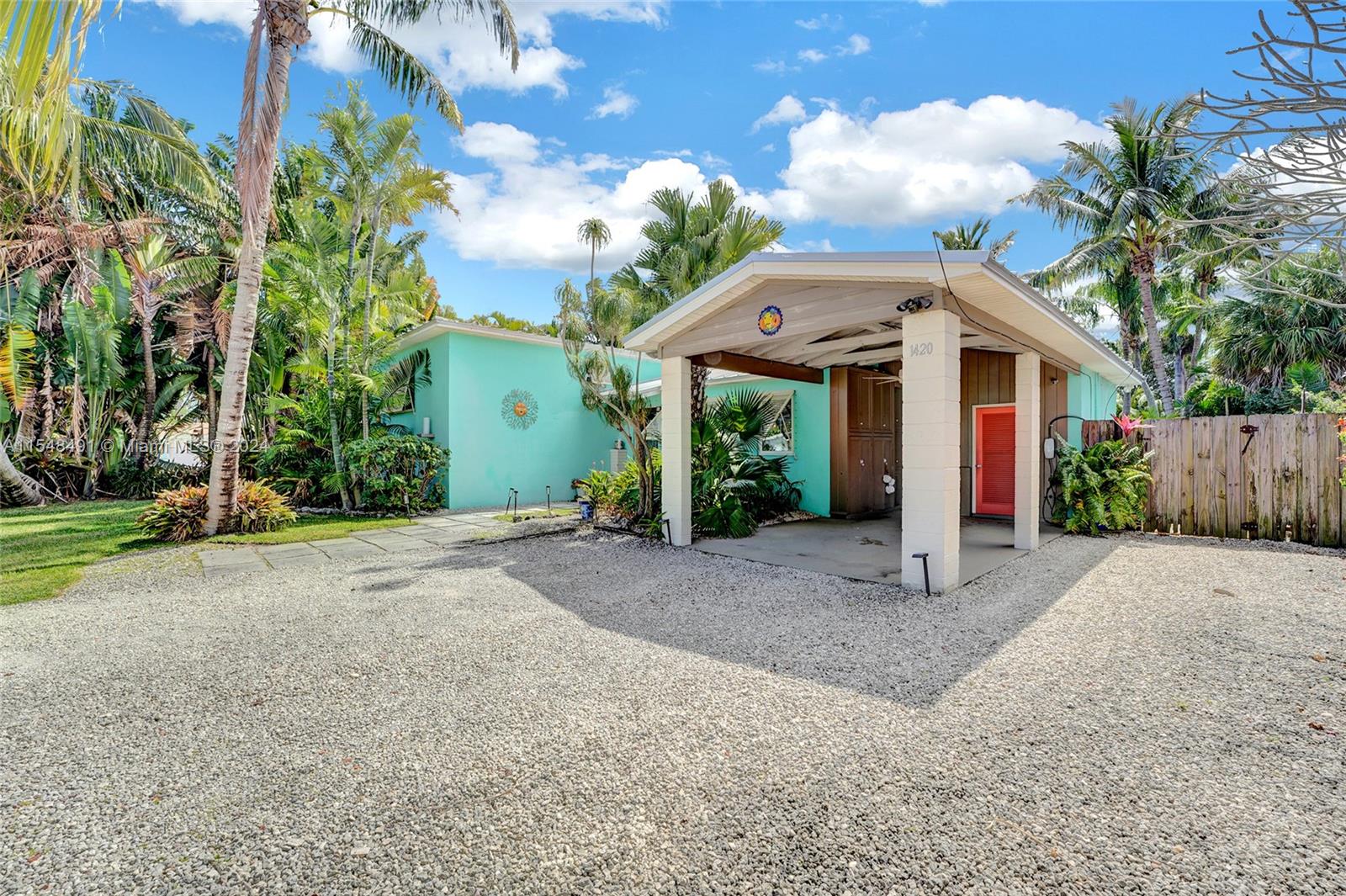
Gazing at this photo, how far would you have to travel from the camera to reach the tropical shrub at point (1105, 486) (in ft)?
27.9

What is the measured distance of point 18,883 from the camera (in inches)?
75.2

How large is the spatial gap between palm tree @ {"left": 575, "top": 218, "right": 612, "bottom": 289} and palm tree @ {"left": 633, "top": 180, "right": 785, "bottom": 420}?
3.01ft

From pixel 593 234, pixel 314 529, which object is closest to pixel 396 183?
pixel 593 234

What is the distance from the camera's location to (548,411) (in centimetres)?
1341

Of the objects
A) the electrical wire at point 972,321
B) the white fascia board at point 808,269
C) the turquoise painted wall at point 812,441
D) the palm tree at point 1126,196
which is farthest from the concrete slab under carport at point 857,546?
the palm tree at point 1126,196

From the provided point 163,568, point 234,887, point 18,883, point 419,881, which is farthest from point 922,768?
point 163,568

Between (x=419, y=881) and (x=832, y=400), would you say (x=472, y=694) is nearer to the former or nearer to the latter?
(x=419, y=881)

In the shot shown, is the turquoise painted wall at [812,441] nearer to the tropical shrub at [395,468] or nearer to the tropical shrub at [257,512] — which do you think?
the tropical shrub at [395,468]

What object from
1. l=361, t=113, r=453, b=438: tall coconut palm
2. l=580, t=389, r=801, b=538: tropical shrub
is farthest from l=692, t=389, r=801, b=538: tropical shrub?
l=361, t=113, r=453, b=438: tall coconut palm

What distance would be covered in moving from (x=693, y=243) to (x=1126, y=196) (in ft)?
45.3

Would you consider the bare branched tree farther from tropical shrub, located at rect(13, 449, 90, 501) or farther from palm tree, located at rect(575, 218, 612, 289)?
tropical shrub, located at rect(13, 449, 90, 501)

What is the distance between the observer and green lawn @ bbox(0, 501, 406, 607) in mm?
6102

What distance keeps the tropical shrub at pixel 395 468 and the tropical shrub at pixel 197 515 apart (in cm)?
170

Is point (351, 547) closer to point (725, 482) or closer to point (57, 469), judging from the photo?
point (725, 482)
